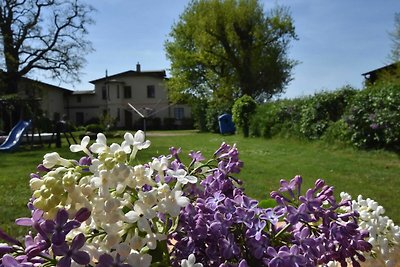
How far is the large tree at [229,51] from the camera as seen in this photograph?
33594 millimetres

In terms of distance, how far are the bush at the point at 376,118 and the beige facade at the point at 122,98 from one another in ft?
126

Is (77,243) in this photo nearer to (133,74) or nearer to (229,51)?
(229,51)

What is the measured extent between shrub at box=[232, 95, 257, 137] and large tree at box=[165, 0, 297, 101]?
11.8 metres

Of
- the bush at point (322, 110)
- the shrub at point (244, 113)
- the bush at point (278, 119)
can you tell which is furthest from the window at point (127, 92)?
the bush at point (322, 110)

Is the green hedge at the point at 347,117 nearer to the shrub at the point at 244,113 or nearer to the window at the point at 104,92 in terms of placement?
the shrub at the point at 244,113

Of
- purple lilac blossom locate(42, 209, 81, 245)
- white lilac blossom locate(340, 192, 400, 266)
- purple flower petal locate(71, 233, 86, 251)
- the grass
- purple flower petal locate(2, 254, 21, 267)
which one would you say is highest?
purple lilac blossom locate(42, 209, 81, 245)

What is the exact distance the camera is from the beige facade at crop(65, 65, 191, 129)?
2013 inches

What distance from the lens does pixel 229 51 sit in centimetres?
3388

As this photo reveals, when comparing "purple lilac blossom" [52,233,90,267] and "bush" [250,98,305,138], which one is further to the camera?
"bush" [250,98,305,138]

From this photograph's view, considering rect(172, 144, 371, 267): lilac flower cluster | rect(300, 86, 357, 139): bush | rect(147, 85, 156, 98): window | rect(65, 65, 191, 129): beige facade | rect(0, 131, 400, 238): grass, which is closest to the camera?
rect(172, 144, 371, 267): lilac flower cluster

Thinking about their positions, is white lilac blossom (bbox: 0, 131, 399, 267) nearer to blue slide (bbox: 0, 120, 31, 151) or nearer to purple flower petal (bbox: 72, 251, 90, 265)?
purple flower petal (bbox: 72, 251, 90, 265)

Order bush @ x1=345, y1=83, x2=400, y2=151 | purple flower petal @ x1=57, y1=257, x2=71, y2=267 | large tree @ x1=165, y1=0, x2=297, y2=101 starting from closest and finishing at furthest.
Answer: purple flower petal @ x1=57, y1=257, x2=71, y2=267 → bush @ x1=345, y1=83, x2=400, y2=151 → large tree @ x1=165, y1=0, x2=297, y2=101

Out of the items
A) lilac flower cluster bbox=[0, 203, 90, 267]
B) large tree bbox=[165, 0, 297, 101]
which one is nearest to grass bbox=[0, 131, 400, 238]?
lilac flower cluster bbox=[0, 203, 90, 267]

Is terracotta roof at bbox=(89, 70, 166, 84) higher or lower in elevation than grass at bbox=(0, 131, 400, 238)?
higher
